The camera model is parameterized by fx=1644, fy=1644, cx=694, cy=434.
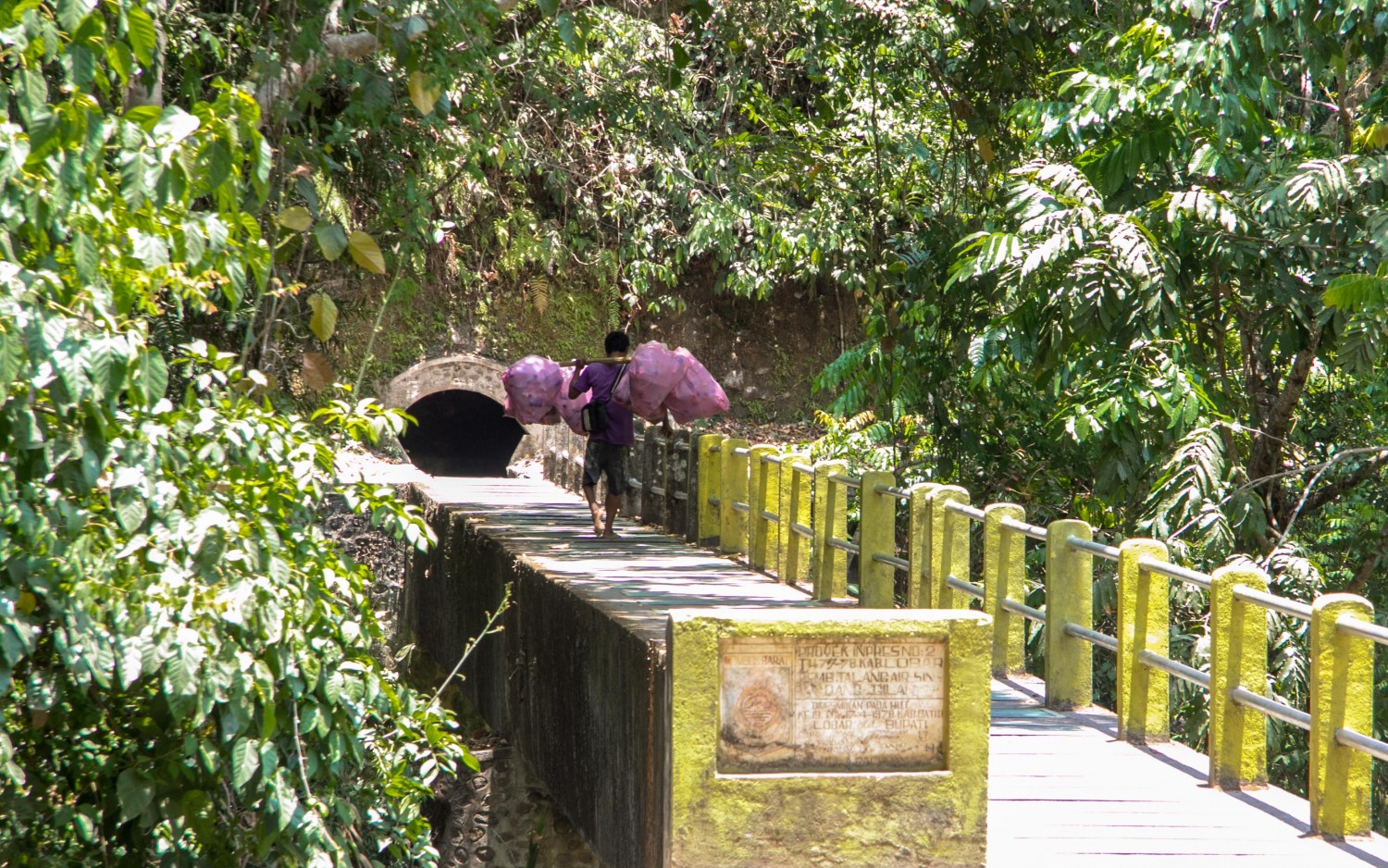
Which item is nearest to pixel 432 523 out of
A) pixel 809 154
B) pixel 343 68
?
pixel 809 154

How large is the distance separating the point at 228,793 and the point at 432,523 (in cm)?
810

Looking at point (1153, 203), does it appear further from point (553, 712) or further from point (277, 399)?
point (277, 399)

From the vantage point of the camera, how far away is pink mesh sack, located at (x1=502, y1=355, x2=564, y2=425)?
12312 millimetres

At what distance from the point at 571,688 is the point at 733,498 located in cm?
359

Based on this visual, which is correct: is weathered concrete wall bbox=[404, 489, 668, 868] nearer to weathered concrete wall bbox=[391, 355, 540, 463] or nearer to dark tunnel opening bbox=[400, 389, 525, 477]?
weathered concrete wall bbox=[391, 355, 540, 463]

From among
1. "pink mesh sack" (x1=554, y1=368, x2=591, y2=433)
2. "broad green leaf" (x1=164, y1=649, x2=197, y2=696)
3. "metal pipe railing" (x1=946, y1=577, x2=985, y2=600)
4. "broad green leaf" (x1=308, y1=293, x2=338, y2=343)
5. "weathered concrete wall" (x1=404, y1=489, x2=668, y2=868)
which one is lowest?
"weathered concrete wall" (x1=404, y1=489, x2=668, y2=868)

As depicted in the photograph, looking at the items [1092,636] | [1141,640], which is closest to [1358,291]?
[1141,640]

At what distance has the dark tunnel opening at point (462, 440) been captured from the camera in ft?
80.5

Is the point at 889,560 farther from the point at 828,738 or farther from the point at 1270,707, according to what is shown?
the point at 828,738

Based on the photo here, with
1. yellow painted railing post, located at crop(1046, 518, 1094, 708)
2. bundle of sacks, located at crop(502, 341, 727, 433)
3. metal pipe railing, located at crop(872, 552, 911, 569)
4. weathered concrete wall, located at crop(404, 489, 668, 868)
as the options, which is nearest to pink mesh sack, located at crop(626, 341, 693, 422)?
bundle of sacks, located at crop(502, 341, 727, 433)

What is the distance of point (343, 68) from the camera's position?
7152mm

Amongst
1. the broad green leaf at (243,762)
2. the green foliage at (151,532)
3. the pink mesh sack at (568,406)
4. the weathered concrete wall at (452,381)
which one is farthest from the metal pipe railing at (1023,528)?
the weathered concrete wall at (452,381)

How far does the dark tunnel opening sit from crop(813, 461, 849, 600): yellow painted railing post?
14963mm

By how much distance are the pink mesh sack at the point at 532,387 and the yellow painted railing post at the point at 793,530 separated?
8.30 ft
